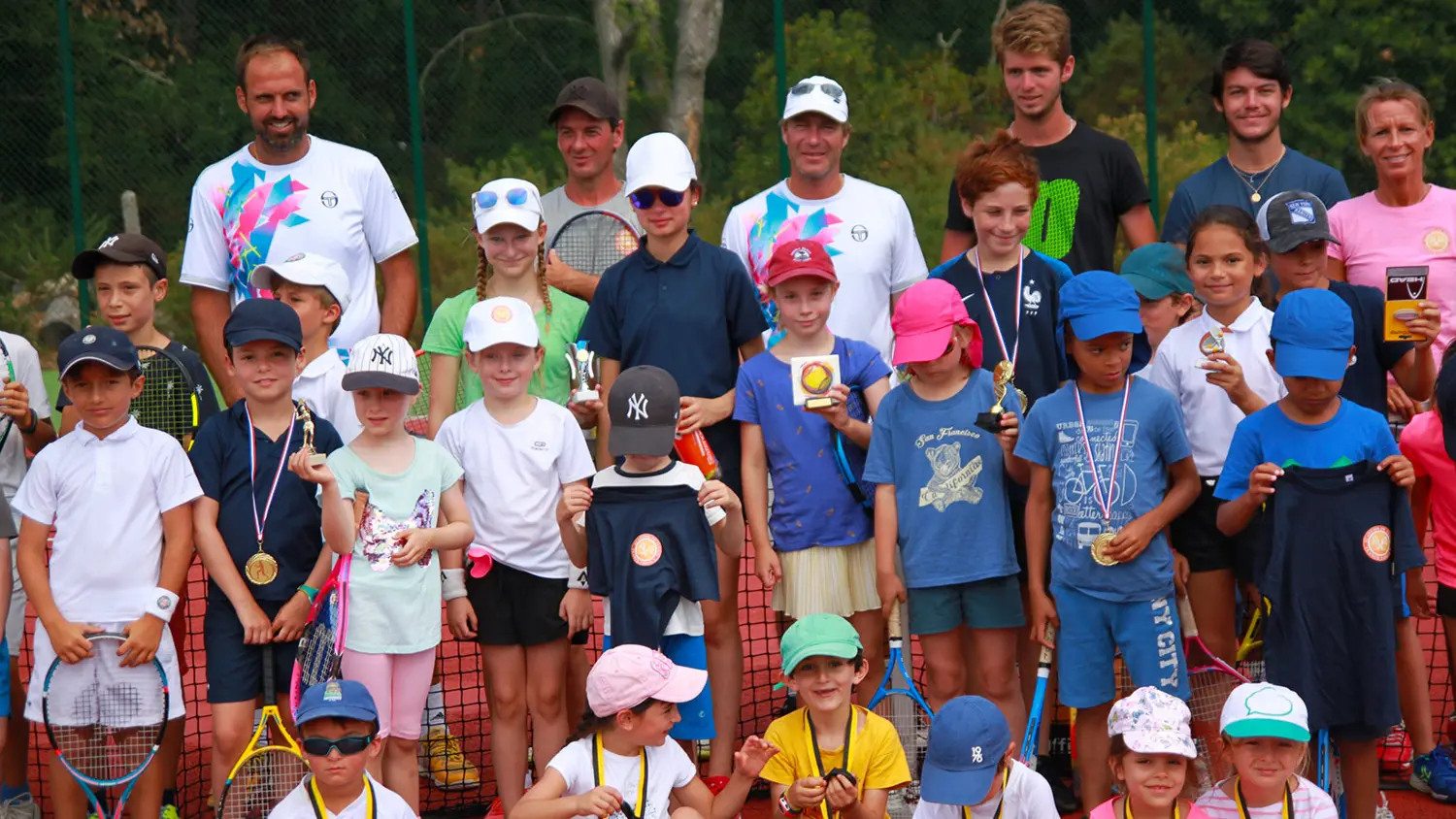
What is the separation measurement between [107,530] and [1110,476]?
122 inches

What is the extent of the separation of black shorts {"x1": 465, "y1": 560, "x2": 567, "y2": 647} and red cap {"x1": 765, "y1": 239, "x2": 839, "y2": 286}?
1.23m

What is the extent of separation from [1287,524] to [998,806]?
4.02 feet

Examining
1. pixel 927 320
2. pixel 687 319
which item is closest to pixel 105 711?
pixel 687 319

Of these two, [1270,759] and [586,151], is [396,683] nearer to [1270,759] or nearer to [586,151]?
[586,151]

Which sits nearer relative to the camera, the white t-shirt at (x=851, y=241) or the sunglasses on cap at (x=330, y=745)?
the sunglasses on cap at (x=330, y=745)

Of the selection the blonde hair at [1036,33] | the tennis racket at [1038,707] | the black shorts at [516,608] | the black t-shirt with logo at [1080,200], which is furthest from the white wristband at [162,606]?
the blonde hair at [1036,33]

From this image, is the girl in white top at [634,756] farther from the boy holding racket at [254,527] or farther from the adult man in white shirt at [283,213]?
A: the adult man in white shirt at [283,213]

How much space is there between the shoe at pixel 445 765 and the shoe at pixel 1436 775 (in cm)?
321

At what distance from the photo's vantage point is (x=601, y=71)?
13.7 m

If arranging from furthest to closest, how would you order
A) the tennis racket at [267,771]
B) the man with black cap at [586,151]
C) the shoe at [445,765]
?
1. the man with black cap at [586,151]
2. the shoe at [445,765]
3. the tennis racket at [267,771]

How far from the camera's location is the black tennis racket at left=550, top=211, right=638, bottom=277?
6590 millimetres

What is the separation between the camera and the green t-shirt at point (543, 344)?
5973mm

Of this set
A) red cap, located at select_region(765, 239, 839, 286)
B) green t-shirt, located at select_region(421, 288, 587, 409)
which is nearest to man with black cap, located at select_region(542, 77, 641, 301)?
green t-shirt, located at select_region(421, 288, 587, 409)

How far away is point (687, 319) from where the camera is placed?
231 inches
